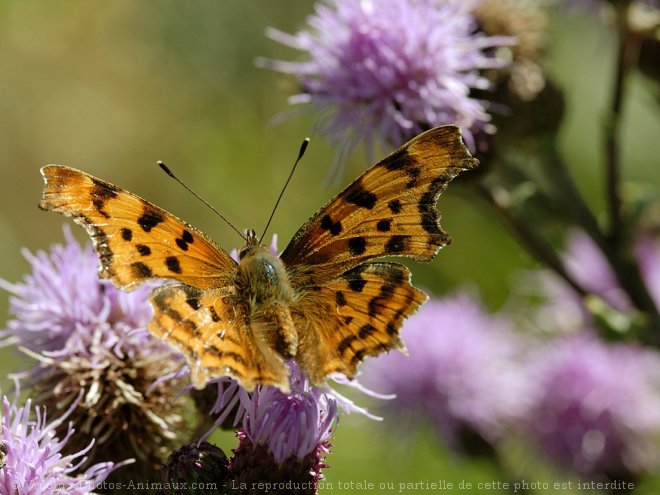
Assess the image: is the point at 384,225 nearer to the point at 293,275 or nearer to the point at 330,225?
the point at 330,225

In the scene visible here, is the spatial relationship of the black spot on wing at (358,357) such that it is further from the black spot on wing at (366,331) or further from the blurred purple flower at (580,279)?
the blurred purple flower at (580,279)

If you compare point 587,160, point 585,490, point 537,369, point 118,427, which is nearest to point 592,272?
point 537,369

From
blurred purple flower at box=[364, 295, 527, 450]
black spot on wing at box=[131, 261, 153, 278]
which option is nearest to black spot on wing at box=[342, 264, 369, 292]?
black spot on wing at box=[131, 261, 153, 278]

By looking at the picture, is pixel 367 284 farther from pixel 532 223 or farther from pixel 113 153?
pixel 113 153

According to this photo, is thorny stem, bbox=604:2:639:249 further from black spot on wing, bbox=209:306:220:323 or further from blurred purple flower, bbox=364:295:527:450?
black spot on wing, bbox=209:306:220:323

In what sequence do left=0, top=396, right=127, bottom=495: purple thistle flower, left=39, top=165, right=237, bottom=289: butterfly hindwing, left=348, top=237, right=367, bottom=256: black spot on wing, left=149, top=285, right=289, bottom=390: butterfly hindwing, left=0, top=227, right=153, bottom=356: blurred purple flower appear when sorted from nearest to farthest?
left=149, top=285, right=289, bottom=390: butterfly hindwing < left=0, top=396, right=127, bottom=495: purple thistle flower < left=39, top=165, right=237, bottom=289: butterfly hindwing < left=348, top=237, right=367, bottom=256: black spot on wing < left=0, top=227, right=153, bottom=356: blurred purple flower

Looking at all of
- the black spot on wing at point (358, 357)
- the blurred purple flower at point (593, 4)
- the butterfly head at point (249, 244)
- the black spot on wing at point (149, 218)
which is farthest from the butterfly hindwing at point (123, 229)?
the blurred purple flower at point (593, 4)
